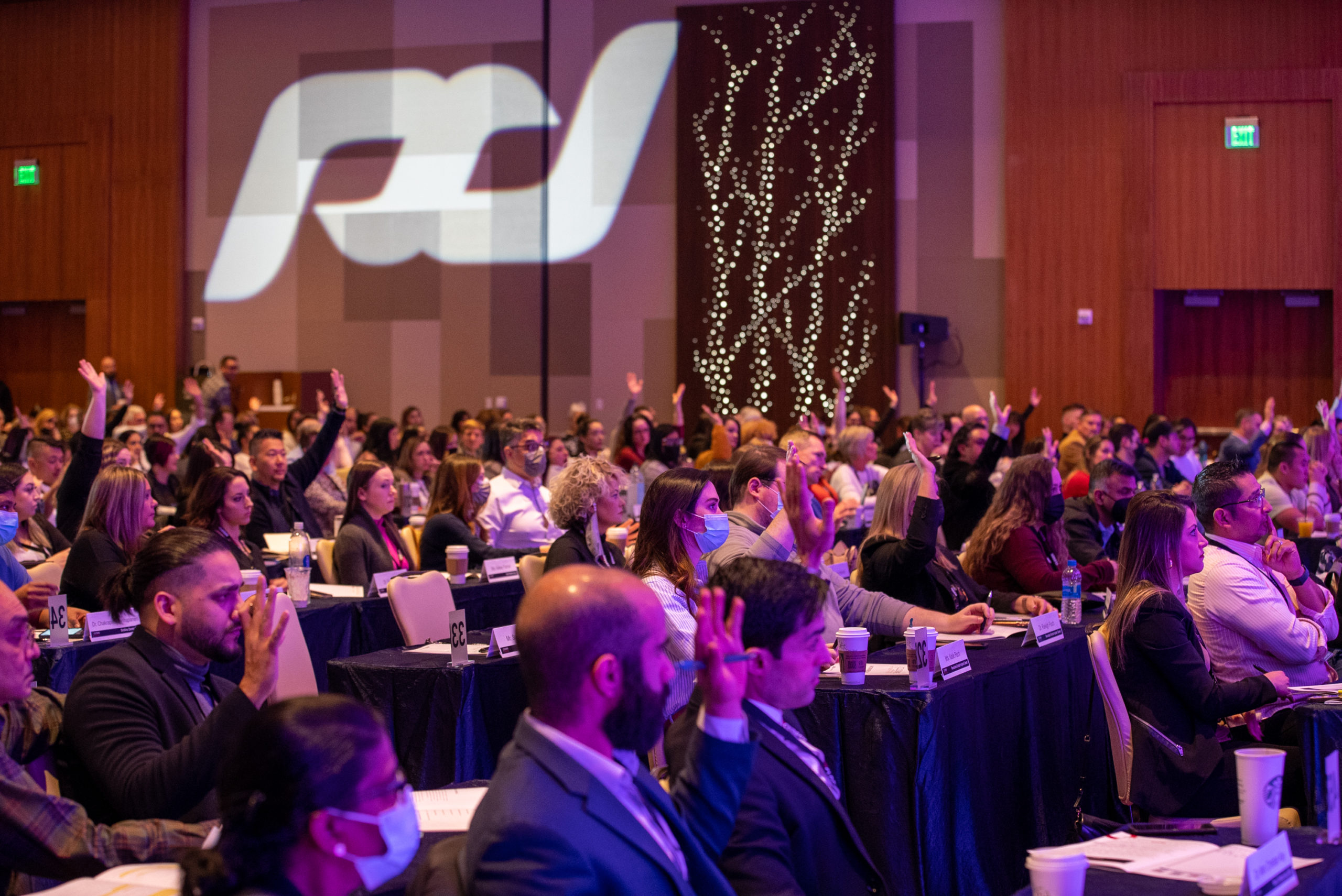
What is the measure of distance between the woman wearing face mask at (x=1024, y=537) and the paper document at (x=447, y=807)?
10.4ft

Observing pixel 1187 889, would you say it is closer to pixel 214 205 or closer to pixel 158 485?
pixel 158 485

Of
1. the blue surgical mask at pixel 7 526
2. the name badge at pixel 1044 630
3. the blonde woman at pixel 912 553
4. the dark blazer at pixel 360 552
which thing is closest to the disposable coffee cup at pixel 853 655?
the name badge at pixel 1044 630

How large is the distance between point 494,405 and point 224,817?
13562mm

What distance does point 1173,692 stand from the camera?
3.53m

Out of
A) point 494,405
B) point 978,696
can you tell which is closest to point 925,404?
point 494,405

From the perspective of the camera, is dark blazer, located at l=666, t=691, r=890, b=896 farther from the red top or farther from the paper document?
the red top

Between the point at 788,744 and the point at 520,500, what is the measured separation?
15.7ft

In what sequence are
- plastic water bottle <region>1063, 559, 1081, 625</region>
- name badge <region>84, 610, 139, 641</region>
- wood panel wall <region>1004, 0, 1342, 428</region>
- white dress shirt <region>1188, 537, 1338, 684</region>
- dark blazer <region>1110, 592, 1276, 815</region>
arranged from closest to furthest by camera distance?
dark blazer <region>1110, 592, 1276, 815</region> < white dress shirt <region>1188, 537, 1338, 684</region> < name badge <region>84, 610, 139, 641</region> < plastic water bottle <region>1063, 559, 1081, 625</region> < wood panel wall <region>1004, 0, 1342, 428</region>

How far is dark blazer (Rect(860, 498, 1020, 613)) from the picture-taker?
446 centimetres

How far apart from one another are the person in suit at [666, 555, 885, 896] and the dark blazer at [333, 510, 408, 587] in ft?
12.7

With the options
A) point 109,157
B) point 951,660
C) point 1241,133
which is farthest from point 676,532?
point 109,157

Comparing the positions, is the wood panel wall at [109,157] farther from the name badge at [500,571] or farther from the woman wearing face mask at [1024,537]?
the woman wearing face mask at [1024,537]

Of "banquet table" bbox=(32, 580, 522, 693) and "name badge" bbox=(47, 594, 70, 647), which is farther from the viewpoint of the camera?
"banquet table" bbox=(32, 580, 522, 693)

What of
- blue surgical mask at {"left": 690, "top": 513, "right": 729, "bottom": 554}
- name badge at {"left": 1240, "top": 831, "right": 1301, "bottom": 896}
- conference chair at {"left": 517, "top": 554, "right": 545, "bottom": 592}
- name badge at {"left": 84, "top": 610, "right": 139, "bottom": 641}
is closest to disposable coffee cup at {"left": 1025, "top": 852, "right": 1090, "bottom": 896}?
name badge at {"left": 1240, "top": 831, "right": 1301, "bottom": 896}
